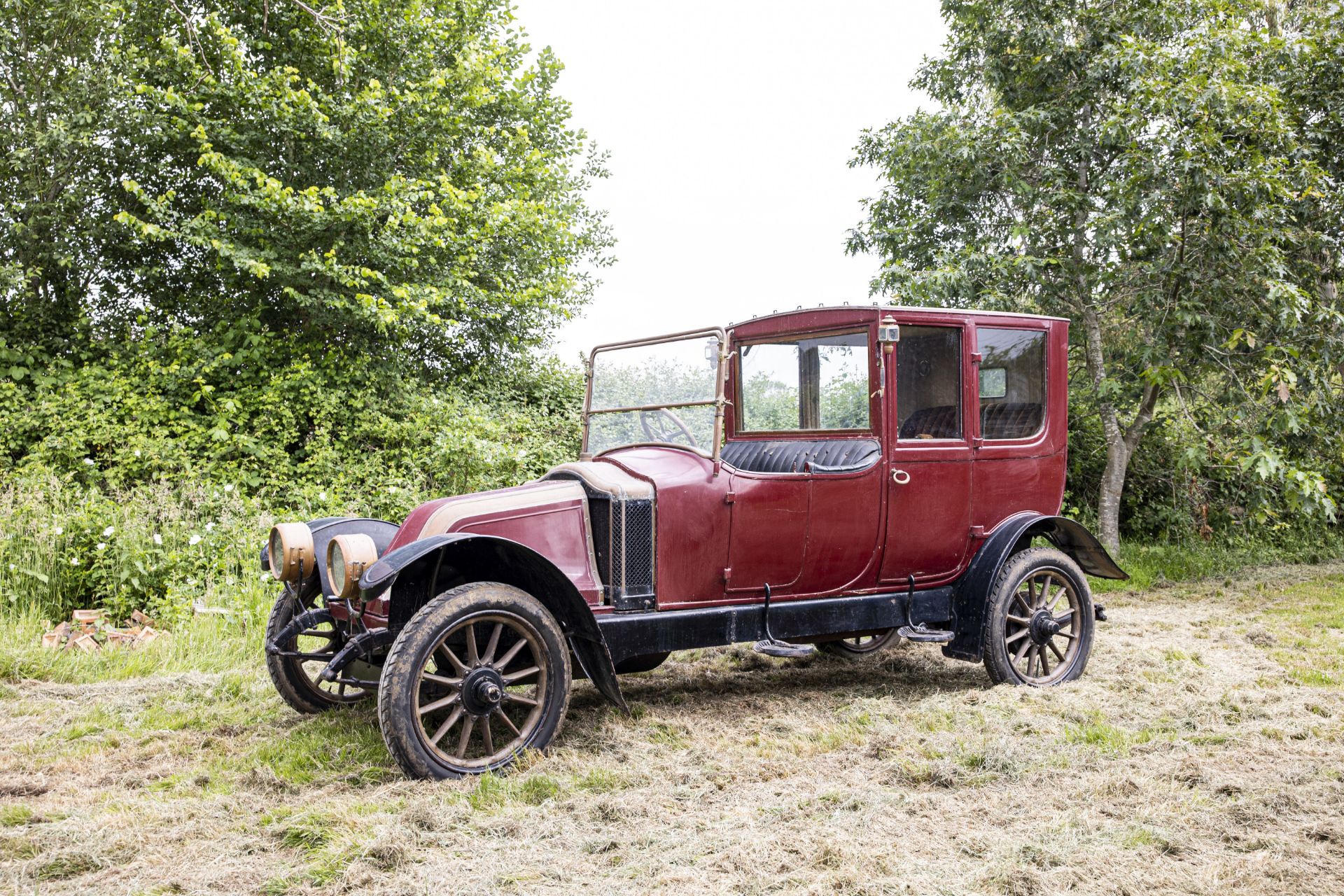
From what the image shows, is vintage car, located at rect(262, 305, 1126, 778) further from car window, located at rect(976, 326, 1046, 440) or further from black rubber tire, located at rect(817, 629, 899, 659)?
black rubber tire, located at rect(817, 629, 899, 659)

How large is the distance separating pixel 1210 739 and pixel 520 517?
3.03 meters

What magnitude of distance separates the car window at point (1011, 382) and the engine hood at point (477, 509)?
89.3 inches

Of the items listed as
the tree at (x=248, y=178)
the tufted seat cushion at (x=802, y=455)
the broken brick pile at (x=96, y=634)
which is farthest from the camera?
the tree at (x=248, y=178)

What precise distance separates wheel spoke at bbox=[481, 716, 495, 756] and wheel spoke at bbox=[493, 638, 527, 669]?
206 mm

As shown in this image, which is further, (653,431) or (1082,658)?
(1082,658)

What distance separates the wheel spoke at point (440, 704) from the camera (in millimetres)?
3650

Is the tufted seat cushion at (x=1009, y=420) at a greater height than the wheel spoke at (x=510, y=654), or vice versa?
the tufted seat cushion at (x=1009, y=420)

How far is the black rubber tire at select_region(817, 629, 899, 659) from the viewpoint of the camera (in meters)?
6.14

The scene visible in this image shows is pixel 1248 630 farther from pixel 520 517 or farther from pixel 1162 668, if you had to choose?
pixel 520 517

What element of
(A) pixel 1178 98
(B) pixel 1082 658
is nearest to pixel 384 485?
(B) pixel 1082 658

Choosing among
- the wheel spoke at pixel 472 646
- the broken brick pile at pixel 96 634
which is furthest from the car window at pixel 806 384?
the broken brick pile at pixel 96 634

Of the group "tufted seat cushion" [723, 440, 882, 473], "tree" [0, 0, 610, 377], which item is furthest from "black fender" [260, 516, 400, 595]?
"tree" [0, 0, 610, 377]

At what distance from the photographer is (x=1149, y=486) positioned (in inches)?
429

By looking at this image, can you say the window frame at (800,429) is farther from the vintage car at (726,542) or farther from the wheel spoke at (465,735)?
the wheel spoke at (465,735)
